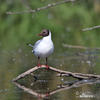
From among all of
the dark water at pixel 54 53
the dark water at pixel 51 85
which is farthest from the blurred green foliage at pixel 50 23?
the dark water at pixel 51 85

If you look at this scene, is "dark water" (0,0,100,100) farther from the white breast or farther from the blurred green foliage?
the white breast

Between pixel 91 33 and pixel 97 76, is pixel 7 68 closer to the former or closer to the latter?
pixel 97 76

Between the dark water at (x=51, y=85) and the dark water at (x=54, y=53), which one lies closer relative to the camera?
the dark water at (x=51, y=85)

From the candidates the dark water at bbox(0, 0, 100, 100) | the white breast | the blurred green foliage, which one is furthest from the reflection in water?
the blurred green foliage

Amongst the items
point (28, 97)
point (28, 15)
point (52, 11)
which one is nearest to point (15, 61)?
point (28, 97)

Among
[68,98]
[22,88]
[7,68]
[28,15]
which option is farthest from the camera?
[28,15]

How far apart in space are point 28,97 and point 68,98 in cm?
71

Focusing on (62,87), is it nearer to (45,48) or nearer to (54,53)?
(45,48)

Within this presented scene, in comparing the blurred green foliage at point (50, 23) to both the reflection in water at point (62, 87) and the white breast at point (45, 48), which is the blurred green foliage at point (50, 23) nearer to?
the white breast at point (45, 48)

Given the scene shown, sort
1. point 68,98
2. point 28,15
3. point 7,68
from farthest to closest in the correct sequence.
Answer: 1. point 28,15
2. point 7,68
3. point 68,98

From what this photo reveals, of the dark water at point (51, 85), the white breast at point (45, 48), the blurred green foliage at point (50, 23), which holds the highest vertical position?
the white breast at point (45, 48)

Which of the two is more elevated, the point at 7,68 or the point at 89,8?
the point at 7,68

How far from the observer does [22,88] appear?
342 inches

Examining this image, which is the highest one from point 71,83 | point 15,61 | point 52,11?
point 71,83
